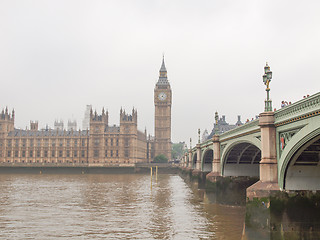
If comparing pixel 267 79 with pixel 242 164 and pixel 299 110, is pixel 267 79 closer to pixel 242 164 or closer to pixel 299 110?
pixel 299 110

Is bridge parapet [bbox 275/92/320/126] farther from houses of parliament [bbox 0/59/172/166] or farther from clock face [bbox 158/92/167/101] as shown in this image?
clock face [bbox 158/92/167/101]

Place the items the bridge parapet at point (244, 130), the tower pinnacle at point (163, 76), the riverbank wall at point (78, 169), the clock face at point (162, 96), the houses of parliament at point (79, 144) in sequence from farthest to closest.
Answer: the tower pinnacle at point (163, 76) < the clock face at point (162, 96) < the houses of parliament at point (79, 144) < the riverbank wall at point (78, 169) < the bridge parapet at point (244, 130)

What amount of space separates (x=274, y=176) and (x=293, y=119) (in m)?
3.62

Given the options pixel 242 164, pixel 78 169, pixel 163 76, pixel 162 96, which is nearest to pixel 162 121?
pixel 162 96

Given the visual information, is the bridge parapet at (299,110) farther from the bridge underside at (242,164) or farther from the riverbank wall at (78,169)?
the riverbank wall at (78,169)

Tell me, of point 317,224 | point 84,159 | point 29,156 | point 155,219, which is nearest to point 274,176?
point 317,224

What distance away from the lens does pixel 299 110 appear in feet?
53.4

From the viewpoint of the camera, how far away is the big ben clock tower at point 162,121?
147625 millimetres

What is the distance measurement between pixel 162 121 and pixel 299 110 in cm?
13222

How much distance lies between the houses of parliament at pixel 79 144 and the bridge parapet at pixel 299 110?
356ft

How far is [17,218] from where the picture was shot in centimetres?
2516

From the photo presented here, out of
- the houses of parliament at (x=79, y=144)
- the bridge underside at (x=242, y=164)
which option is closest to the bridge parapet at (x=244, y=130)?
the bridge underside at (x=242, y=164)

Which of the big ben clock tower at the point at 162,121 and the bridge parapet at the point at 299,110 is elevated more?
the big ben clock tower at the point at 162,121

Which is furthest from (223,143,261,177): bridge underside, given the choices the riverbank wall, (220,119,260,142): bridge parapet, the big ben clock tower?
the big ben clock tower
